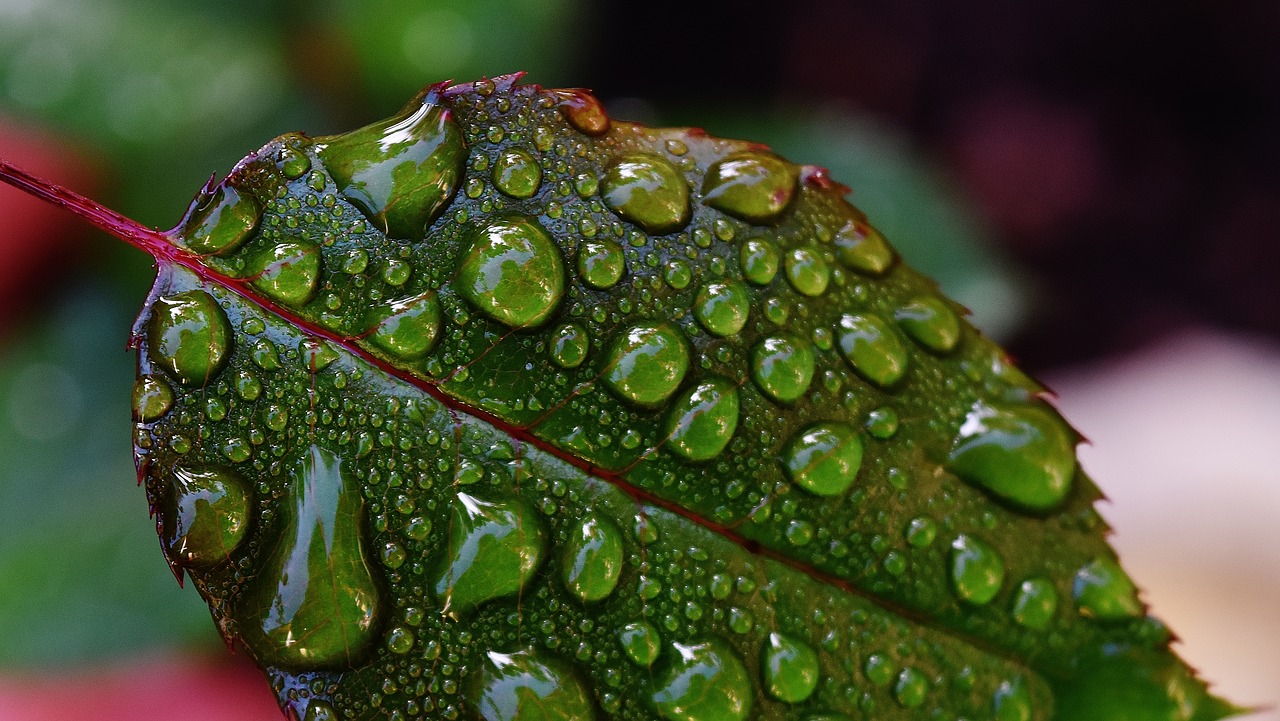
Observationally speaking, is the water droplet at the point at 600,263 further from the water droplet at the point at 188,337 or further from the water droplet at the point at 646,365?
the water droplet at the point at 188,337

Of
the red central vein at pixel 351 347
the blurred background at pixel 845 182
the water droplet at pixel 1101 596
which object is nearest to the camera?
the red central vein at pixel 351 347

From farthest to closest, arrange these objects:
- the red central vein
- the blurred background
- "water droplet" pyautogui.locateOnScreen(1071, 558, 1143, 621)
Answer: the blurred background
"water droplet" pyautogui.locateOnScreen(1071, 558, 1143, 621)
the red central vein

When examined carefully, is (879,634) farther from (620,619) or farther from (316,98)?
(316,98)

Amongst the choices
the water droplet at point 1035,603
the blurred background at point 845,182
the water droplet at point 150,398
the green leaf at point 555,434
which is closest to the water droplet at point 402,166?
the green leaf at point 555,434

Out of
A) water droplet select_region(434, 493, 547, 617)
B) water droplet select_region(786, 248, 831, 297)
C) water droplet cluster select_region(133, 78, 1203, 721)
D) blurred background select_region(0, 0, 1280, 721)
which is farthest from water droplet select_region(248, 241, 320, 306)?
blurred background select_region(0, 0, 1280, 721)

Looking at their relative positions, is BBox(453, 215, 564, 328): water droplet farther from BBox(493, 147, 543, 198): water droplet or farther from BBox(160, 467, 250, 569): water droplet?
BBox(160, 467, 250, 569): water droplet

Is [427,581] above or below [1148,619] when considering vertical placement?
below

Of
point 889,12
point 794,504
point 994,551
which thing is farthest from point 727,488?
point 889,12
